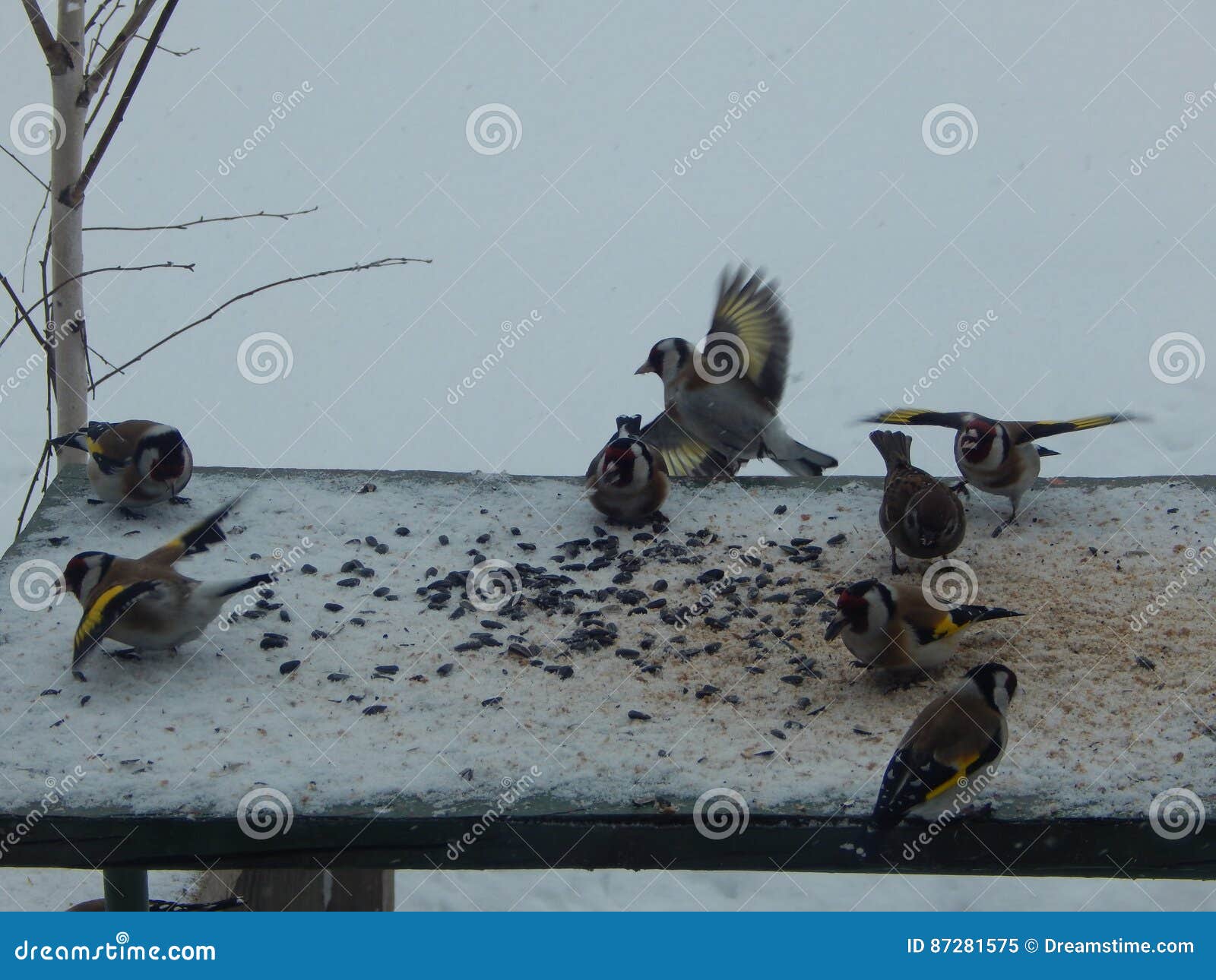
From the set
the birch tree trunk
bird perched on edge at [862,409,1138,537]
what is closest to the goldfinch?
bird perched on edge at [862,409,1138,537]

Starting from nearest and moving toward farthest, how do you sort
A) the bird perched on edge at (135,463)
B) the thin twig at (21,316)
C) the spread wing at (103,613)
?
the spread wing at (103,613) → the bird perched on edge at (135,463) → the thin twig at (21,316)

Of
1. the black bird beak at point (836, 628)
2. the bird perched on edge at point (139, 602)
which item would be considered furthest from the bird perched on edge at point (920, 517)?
the bird perched on edge at point (139, 602)

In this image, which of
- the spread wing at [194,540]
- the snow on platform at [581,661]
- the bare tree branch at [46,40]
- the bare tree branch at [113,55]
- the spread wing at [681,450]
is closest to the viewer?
the snow on platform at [581,661]

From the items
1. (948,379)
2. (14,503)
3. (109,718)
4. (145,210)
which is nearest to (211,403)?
(14,503)

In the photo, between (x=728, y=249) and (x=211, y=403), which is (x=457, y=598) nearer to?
(x=211, y=403)

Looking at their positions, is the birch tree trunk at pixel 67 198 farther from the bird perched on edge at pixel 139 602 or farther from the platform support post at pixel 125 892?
the platform support post at pixel 125 892

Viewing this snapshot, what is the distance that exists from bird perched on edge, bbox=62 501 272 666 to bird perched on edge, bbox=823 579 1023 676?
1.44 m

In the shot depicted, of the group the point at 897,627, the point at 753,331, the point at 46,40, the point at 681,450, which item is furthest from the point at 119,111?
the point at 897,627

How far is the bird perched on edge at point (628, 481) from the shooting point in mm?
4039

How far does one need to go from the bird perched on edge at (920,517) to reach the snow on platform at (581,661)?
12 centimetres

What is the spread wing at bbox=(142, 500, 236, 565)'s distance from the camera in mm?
3625

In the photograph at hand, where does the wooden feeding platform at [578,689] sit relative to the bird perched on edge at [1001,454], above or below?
below

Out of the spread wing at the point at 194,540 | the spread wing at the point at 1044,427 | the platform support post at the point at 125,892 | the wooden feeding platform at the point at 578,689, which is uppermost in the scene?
the spread wing at the point at 1044,427

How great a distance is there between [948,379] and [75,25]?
500 centimetres
